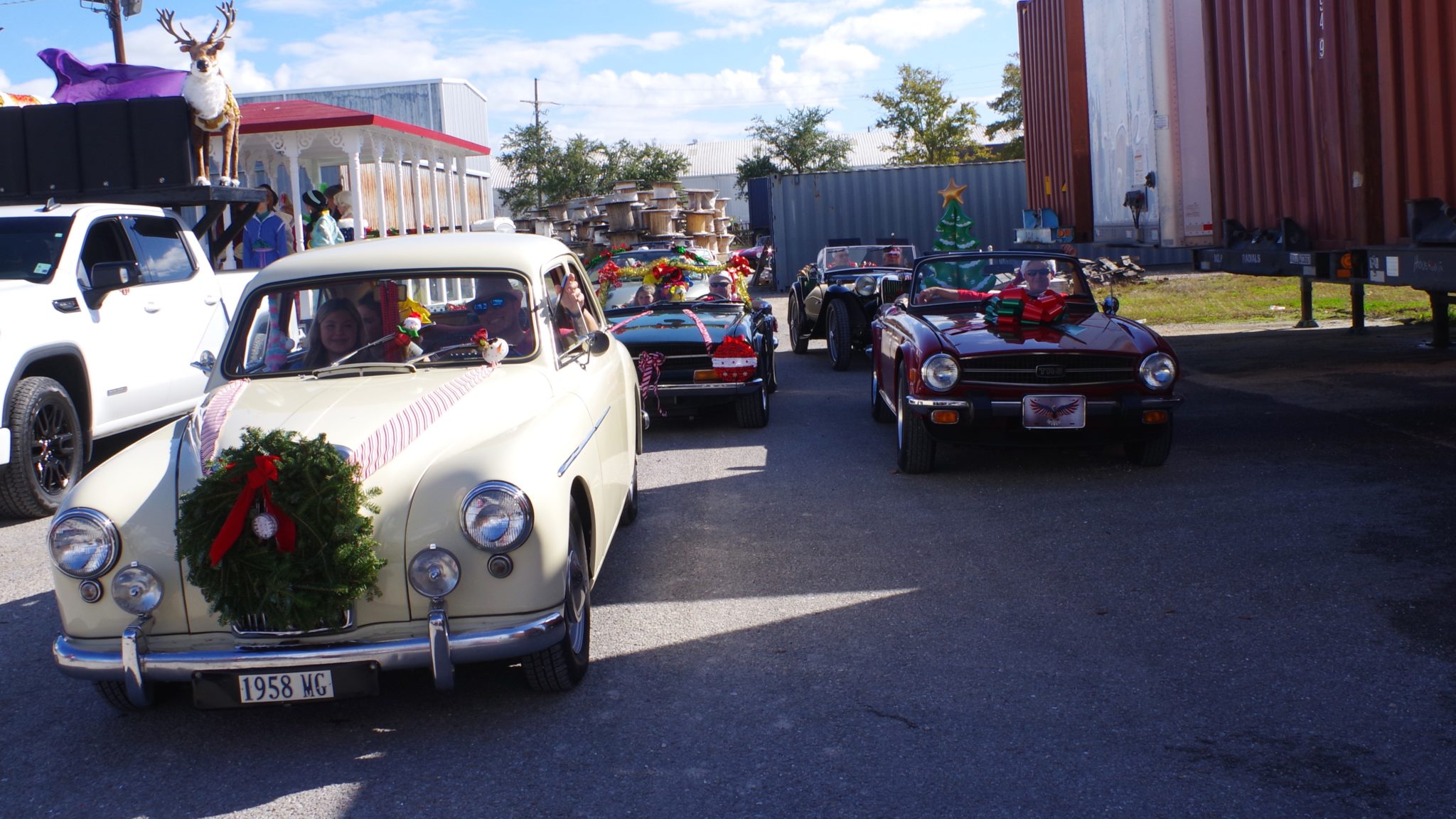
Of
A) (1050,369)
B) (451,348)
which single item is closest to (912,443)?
(1050,369)

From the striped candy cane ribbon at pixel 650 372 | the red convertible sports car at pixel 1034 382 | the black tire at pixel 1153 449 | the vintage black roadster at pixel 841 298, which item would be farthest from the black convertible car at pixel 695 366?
the black tire at pixel 1153 449

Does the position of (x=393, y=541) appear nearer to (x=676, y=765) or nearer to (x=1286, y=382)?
(x=676, y=765)

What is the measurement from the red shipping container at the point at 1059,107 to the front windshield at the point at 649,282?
6006 millimetres

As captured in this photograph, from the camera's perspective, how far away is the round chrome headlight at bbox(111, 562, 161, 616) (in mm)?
3744

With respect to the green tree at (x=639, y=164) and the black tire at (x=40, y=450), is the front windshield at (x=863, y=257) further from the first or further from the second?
the green tree at (x=639, y=164)

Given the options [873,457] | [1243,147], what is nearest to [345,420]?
[873,457]

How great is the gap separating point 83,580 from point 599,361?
2.61m

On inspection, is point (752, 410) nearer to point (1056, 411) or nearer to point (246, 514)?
point (1056, 411)

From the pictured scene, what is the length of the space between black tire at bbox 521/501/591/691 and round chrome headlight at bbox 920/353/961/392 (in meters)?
3.34

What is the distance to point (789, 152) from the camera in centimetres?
5478

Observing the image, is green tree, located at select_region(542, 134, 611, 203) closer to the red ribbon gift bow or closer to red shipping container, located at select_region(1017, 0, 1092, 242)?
Answer: red shipping container, located at select_region(1017, 0, 1092, 242)

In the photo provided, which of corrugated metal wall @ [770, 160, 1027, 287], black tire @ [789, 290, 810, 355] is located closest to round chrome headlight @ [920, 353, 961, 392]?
Answer: black tire @ [789, 290, 810, 355]

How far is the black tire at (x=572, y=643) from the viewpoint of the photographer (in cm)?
407

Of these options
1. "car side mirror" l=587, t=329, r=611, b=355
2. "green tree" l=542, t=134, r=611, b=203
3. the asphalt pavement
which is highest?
"green tree" l=542, t=134, r=611, b=203
